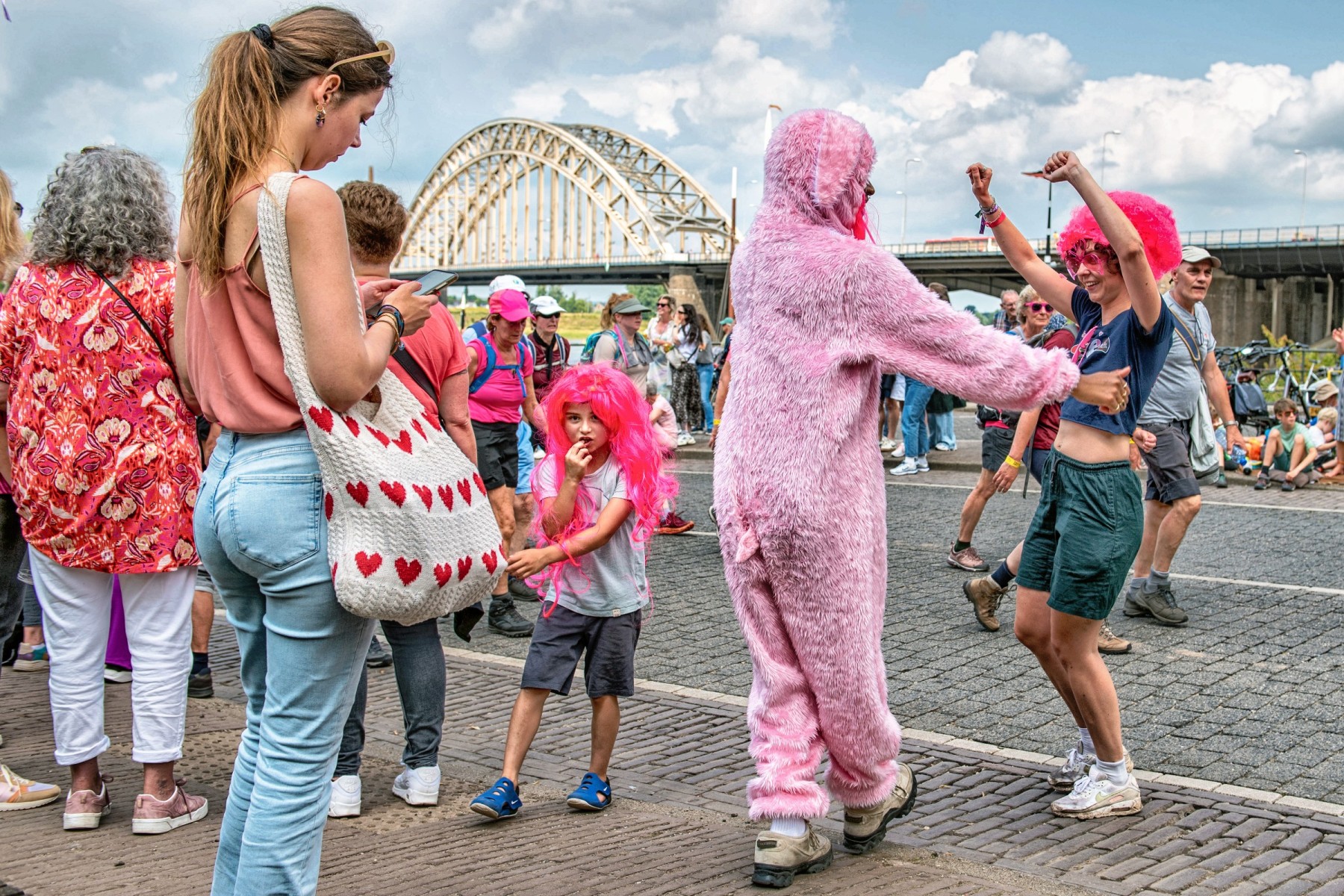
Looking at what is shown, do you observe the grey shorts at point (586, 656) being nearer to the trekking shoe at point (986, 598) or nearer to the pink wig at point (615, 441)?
the pink wig at point (615, 441)

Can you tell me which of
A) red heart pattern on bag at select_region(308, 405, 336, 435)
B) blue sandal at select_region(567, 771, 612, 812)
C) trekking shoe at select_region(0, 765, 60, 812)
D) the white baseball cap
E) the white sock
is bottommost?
trekking shoe at select_region(0, 765, 60, 812)

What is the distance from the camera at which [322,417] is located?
227 centimetres

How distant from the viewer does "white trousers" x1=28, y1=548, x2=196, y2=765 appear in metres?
3.95

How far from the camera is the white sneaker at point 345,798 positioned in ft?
13.0

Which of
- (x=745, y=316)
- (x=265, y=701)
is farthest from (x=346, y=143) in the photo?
(x=745, y=316)

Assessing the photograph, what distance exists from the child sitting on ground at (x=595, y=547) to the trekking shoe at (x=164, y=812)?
934 mm

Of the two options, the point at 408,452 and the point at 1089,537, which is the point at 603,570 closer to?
the point at 1089,537

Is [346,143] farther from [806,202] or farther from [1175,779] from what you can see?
[1175,779]

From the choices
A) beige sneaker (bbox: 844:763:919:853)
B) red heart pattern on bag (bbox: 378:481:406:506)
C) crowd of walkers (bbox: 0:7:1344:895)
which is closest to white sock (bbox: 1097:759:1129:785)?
crowd of walkers (bbox: 0:7:1344:895)

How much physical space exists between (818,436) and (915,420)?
10.9 m

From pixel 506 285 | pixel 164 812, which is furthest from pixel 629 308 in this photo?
pixel 164 812

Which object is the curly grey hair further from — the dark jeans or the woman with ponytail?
the woman with ponytail

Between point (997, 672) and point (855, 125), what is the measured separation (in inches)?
116

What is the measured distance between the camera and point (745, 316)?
3.43 meters
